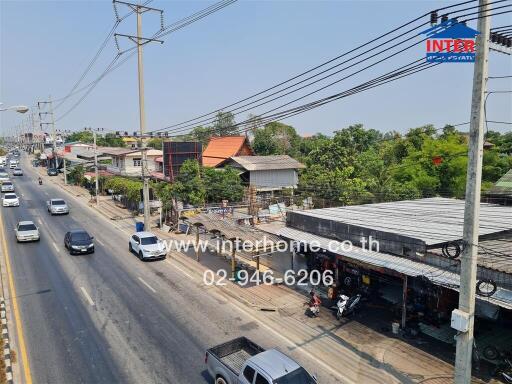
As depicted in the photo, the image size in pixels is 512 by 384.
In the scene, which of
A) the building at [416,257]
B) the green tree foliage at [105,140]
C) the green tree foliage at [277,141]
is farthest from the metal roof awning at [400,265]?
the green tree foliage at [105,140]

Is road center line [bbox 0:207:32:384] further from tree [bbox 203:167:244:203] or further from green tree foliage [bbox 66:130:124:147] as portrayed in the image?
green tree foliage [bbox 66:130:124:147]

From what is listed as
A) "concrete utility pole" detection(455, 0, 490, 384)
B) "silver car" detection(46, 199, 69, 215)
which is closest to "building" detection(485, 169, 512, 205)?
"concrete utility pole" detection(455, 0, 490, 384)

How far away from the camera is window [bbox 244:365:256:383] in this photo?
1027 centimetres

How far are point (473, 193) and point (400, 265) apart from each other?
6.75 meters

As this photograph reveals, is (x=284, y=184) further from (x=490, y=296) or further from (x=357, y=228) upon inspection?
(x=490, y=296)

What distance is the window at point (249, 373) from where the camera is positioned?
10.3 m

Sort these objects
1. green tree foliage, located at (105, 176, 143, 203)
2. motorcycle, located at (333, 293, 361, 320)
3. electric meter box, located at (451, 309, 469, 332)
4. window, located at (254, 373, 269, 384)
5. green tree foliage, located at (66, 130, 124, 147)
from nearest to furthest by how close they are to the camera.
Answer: electric meter box, located at (451, 309, 469, 332)
window, located at (254, 373, 269, 384)
motorcycle, located at (333, 293, 361, 320)
green tree foliage, located at (105, 176, 143, 203)
green tree foliage, located at (66, 130, 124, 147)

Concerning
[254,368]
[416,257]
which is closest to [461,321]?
[254,368]

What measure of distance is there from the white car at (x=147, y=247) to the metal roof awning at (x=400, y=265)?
31.6 ft

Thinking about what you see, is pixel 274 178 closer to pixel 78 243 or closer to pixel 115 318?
pixel 78 243

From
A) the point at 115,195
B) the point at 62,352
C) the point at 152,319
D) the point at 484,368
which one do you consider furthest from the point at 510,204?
the point at 115,195

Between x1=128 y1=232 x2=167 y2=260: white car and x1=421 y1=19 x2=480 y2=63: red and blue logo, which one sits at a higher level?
x1=421 y1=19 x2=480 y2=63: red and blue logo

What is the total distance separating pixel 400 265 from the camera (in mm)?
15375

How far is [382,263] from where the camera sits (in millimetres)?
15664
